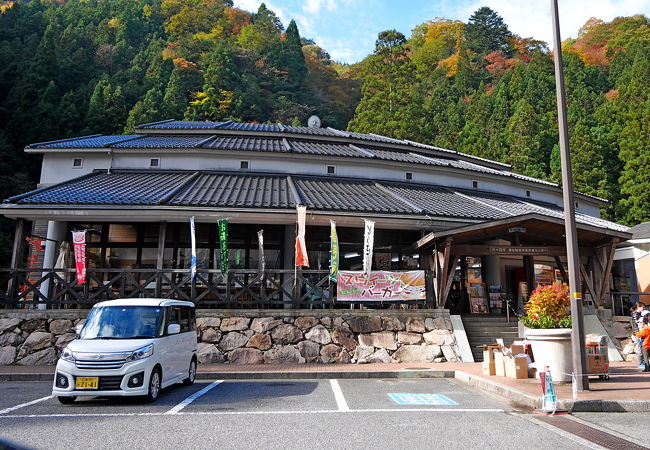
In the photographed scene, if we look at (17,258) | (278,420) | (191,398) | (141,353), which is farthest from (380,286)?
(17,258)

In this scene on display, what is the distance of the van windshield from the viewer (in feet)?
27.7

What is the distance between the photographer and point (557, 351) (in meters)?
→ 9.27

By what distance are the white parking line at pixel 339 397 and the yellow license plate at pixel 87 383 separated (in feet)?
12.8

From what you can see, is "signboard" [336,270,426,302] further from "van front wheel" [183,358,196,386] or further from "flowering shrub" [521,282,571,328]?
"van front wheel" [183,358,196,386]

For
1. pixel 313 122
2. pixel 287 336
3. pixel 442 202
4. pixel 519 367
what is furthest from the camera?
pixel 313 122

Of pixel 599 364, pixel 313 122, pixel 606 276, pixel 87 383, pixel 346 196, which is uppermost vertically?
pixel 313 122

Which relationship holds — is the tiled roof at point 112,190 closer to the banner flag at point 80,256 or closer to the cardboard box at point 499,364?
the banner flag at point 80,256

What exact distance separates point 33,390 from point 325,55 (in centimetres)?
8087

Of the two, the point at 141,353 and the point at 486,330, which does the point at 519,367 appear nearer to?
the point at 486,330

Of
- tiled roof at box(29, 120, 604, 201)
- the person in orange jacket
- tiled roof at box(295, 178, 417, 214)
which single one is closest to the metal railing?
tiled roof at box(295, 178, 417, 214)

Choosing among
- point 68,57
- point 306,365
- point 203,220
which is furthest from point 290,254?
point 68,57

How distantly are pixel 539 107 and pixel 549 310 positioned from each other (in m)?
41.7

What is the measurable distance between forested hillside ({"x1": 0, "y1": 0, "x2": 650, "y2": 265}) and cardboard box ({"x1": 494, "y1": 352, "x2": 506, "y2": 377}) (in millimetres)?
28637

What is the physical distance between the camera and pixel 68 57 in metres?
45.0
